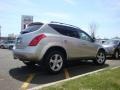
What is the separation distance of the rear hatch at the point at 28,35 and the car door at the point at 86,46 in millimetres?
2168

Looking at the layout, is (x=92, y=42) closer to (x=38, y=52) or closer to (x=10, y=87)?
(x=38, y=52)

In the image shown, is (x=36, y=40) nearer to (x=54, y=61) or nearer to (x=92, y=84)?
(x=54, y=61)

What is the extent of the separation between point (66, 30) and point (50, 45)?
142 centimetres

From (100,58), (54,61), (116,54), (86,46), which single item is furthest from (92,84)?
(116,54)

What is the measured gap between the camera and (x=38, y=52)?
8.12 m

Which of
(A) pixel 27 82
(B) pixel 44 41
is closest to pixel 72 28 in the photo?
(B) pixel 44 41

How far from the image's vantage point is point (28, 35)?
845cm

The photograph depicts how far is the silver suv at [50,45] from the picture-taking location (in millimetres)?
8188

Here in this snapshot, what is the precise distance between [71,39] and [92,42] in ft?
5.87

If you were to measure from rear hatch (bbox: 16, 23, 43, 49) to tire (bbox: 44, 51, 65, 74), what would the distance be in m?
0.83

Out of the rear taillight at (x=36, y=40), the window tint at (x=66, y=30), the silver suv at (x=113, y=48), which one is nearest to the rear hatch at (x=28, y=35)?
the rear taillight at (x=36, y=40)

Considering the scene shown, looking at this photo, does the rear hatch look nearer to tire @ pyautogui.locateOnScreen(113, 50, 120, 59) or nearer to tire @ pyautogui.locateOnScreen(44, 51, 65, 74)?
tire @ pyautogui.locateOnScreen(44, 51, 65, 74)

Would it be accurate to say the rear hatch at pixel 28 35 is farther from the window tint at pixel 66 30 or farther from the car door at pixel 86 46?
the car door at pixel 86 46

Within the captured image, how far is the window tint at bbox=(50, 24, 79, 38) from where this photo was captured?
9.10 metres
